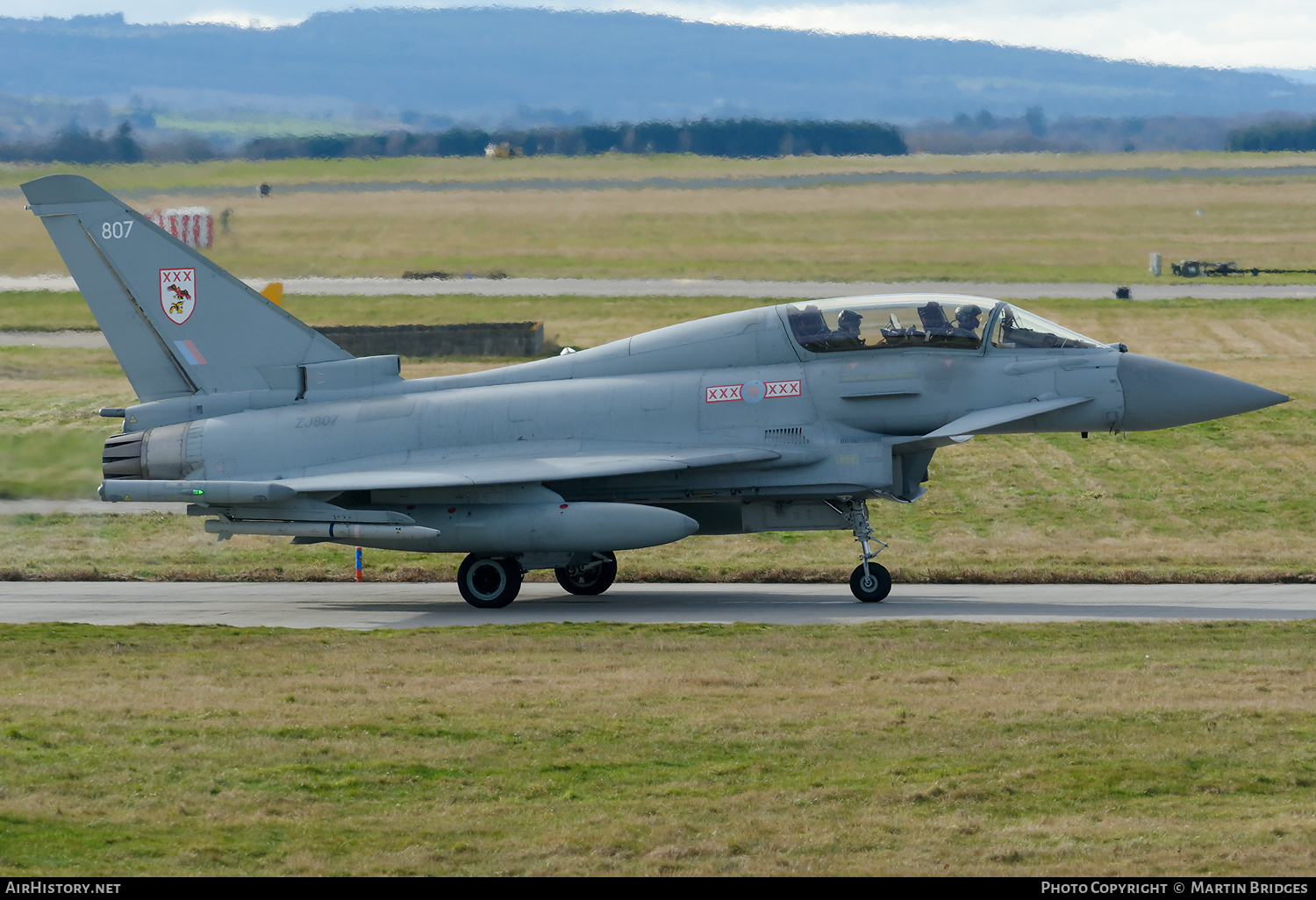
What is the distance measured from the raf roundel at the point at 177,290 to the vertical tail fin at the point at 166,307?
1 centimetres

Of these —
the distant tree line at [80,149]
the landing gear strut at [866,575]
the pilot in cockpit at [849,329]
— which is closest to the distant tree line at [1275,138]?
the distant tree line at [80,149]

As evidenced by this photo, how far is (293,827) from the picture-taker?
8.11m

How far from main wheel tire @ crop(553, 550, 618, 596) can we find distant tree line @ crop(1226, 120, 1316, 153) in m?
97.3

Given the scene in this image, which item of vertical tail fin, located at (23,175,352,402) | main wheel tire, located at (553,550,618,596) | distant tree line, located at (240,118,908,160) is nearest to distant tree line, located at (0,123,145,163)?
distant tree line, located at (240,118,908,160)

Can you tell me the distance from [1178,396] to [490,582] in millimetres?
8781

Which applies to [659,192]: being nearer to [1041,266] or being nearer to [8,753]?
[1041,266]

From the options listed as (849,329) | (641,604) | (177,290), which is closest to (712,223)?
(177,290)

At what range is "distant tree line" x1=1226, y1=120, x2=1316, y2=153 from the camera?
102 meters

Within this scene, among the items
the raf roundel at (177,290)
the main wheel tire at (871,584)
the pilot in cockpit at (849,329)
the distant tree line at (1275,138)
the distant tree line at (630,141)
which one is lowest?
the main wheel tire at (871,584)

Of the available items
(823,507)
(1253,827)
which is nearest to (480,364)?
(823,507)

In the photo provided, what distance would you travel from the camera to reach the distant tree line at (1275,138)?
10188 centimetres

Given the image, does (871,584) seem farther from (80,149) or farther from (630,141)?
(630,141)

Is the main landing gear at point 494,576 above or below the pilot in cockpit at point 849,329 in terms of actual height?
below

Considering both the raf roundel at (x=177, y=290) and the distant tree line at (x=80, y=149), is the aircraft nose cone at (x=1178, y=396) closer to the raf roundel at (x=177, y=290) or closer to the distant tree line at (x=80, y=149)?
the raf roundel at (x=177, y=290)
